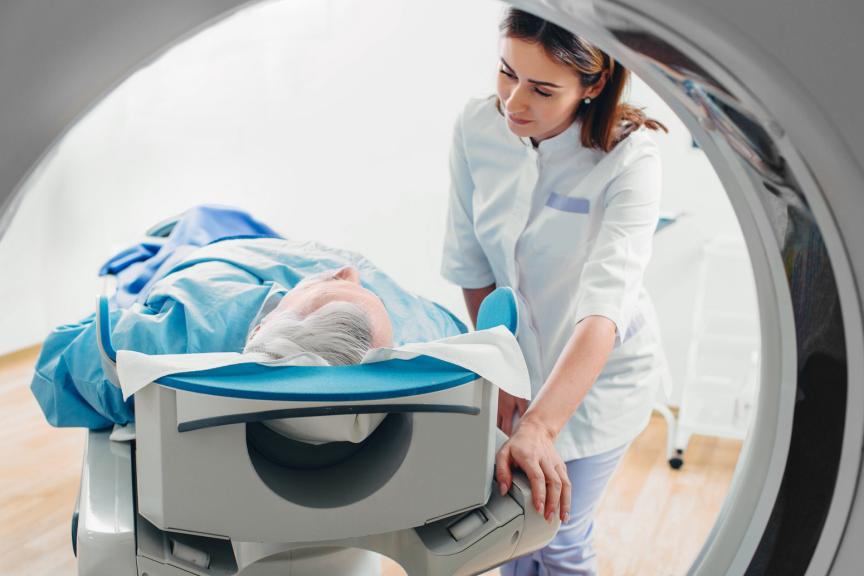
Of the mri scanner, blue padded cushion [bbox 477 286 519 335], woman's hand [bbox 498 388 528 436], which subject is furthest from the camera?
woman's hand [bbox 498 388 528 436]

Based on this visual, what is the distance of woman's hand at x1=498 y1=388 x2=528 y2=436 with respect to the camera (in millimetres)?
1570

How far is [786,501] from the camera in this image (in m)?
0.66

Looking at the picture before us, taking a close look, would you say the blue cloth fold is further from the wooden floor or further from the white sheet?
the white sheet

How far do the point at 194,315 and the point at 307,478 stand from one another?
510 millimetres

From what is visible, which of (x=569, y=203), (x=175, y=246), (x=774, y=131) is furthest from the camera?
(x=175, y=246)

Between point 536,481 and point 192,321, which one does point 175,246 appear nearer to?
point 192,321

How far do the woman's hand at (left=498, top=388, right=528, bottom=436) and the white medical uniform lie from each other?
0.03 m

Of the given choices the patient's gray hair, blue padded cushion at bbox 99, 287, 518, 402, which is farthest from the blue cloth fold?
blue padded cushion at bbox 99, 287, 518, 402

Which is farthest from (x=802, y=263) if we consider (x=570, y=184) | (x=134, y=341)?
(x=134, y=341)

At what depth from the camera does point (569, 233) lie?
1504 mm

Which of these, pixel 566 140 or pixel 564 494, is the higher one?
pixel 566 140

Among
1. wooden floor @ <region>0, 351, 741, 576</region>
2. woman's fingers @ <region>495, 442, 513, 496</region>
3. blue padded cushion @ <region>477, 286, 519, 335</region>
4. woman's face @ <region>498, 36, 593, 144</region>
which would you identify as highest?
woman's face @ <region>498, 36, 593, 144</region>

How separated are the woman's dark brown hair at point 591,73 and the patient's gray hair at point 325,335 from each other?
47 cm

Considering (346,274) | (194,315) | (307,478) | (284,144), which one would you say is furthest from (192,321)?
(284,144)
